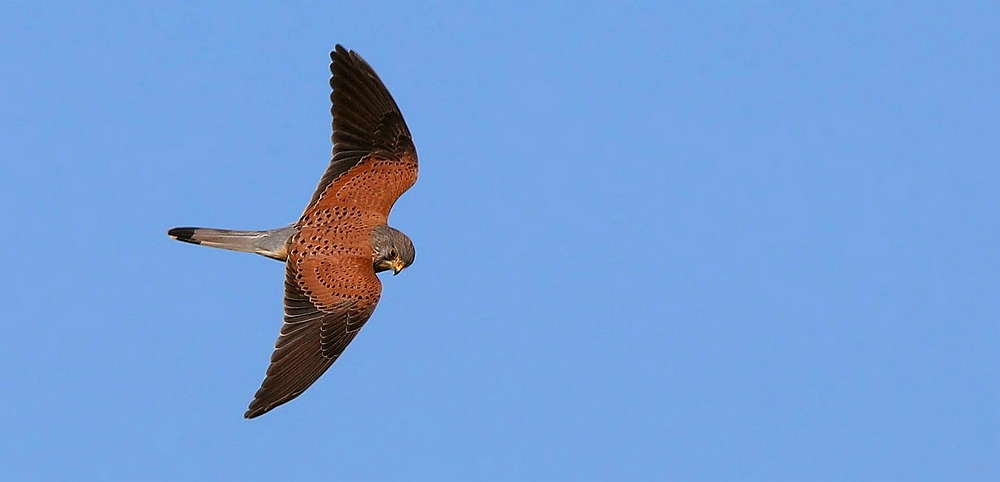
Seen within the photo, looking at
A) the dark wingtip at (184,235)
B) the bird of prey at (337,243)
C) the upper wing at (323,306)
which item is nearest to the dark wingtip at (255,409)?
the bird of prey at (337,243)

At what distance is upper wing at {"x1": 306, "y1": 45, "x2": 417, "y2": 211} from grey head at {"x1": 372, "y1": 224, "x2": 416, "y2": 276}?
564 mm

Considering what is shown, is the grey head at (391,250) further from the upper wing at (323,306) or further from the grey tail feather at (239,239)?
the grey tail feather at (239,239)

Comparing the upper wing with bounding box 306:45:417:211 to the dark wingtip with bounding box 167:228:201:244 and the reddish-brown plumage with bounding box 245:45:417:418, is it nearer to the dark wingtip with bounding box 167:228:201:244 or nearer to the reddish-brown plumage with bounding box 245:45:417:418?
the reddish-brown plumage with bounding box 245:45:417:418

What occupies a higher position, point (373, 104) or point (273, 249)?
point (373, 104)

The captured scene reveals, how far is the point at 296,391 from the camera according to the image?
948 centimetres

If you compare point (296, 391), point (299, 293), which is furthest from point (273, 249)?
point (296, 391)

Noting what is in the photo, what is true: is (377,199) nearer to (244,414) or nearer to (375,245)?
(375,245)

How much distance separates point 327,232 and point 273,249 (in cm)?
42

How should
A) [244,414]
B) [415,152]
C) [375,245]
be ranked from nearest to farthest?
[244,414]
[375,245]
[415,152]

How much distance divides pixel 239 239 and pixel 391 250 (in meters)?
1.10

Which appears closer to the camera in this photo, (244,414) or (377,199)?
(244,414)

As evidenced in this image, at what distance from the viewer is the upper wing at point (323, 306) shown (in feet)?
31.8

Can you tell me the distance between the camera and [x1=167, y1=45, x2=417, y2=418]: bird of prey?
968cm

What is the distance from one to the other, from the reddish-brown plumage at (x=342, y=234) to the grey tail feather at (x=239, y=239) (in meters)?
0.09
